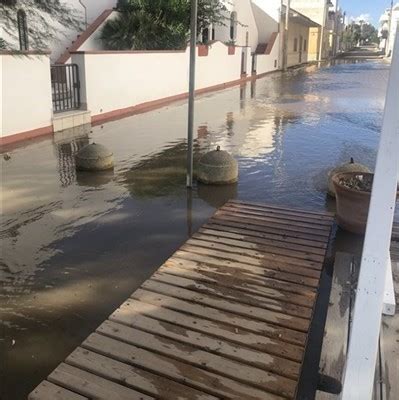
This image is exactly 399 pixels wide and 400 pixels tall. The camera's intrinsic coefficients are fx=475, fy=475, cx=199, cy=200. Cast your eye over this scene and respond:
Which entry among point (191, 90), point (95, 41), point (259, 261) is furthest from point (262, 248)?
point (95, 41)

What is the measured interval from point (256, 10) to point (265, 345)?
117 ft

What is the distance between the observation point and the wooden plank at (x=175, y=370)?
2791 millimetres

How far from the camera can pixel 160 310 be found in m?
3.61

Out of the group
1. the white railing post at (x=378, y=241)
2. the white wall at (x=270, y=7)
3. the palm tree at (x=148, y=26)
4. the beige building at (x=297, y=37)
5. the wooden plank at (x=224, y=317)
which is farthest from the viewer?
the beige building at (x=297, y=37)

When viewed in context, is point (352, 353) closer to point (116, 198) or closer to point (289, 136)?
point (116, 198)

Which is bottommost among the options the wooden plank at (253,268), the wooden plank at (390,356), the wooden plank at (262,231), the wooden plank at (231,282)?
the wooden plank at (262,231)

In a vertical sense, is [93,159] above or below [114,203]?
above

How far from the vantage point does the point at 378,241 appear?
74.1 inches

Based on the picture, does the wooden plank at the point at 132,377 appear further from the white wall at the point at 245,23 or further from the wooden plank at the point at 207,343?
the white wall at the point at 245,23

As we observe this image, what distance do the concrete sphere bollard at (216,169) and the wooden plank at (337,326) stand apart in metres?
3.15

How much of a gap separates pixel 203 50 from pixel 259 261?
18359 millimetres

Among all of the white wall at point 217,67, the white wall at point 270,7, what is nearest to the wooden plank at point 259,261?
the white wall at point 217,67

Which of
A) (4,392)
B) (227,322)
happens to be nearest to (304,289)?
(227,322)

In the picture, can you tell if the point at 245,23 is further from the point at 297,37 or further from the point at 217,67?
the point at 297,37
